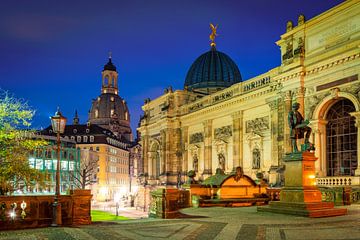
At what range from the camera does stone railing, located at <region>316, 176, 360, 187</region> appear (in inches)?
1038

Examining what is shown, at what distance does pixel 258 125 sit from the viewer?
41.1 meters

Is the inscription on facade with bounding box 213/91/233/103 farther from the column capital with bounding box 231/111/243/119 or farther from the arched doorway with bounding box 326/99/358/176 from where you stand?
the arched doorway with bounding box 326/99/358/176

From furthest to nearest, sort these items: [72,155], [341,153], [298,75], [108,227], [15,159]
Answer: [72,155]
[298,75]
[341,153]
[15,159]
[108,227]

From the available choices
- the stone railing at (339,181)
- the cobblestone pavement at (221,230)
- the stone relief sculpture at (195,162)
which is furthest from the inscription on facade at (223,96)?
the cobblestone pavement at (221,230)

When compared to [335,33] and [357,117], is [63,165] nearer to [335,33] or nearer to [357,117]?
[335,33]

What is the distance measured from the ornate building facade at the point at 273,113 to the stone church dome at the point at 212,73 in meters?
0.18

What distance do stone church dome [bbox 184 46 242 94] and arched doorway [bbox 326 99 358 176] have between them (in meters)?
34.4

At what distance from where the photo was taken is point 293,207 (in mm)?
18219

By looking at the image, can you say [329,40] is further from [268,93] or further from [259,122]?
[259,122]

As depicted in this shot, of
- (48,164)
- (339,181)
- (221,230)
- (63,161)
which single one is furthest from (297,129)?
(63,161)

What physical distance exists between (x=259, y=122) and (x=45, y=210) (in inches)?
1117

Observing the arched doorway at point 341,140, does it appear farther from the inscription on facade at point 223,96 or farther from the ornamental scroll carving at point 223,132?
the inscription on facade at point 223,96

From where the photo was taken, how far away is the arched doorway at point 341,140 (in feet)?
93.7

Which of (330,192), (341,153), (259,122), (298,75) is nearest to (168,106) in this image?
(259,122)
